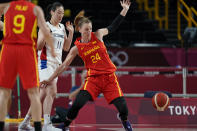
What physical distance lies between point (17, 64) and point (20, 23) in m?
0.55

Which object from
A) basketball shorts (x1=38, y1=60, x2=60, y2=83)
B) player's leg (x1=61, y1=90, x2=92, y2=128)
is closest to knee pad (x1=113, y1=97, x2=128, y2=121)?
player's leg (x1=61, y1=90, x2=92, y2=128)

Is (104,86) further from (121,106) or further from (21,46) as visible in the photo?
(21,46)

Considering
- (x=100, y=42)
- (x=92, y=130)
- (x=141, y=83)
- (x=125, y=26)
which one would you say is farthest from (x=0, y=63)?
(x=125, y=26)

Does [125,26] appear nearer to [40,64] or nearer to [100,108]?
[100,108]

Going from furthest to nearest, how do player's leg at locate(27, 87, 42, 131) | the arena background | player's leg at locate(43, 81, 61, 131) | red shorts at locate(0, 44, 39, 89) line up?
the arena background, player's leg at locate(43, 81, 61, 131), player's leg at locate(27, 87, 42, 131), red shorts at locate(0, 44, 39, 89)

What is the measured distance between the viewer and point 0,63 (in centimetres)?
638

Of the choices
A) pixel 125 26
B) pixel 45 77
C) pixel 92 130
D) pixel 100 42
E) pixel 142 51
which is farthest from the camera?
pixel 125 26

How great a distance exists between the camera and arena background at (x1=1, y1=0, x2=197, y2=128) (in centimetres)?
1024

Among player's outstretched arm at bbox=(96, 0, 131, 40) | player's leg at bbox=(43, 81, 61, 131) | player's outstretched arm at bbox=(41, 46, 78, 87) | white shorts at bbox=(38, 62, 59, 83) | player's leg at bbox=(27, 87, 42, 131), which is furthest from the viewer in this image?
white shorts at bbox=(38, 62, 59, 83)

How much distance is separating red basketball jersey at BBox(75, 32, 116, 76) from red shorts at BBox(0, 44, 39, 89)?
4.17 feet

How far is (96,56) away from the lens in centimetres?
743

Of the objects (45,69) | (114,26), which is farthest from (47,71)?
(114,26)

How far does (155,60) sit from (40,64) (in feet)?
20.0

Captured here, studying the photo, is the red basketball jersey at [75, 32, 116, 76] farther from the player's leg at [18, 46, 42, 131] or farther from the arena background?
the arena background
